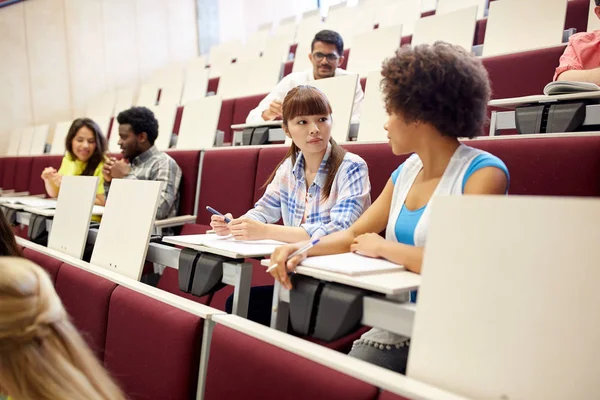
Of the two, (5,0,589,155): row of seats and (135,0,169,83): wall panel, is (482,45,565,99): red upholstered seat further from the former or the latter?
(135,0,169,83): wall panel

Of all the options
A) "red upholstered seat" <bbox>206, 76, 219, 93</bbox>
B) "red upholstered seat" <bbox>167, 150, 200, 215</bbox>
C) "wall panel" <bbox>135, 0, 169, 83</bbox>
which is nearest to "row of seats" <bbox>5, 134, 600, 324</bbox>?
"red upholstered seat" <bbox>167, 150, 200, 215</bbox>

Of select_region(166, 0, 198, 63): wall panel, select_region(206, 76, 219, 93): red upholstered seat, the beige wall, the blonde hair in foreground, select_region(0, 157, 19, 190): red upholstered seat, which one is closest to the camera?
the blonde hair in foreground

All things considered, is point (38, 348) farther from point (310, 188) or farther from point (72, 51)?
point (72, 51)

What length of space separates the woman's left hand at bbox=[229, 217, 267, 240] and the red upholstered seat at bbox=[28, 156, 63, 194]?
744 mm

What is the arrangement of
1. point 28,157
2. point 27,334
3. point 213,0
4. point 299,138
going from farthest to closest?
point 213,0 < point 28,157 < point 299,138 < point 27,334

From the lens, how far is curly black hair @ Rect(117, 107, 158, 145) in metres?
0.65

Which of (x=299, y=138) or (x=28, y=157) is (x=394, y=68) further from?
(x=28, y=157)

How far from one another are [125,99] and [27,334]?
1.37 m

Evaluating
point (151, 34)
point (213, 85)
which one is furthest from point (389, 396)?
point (151, 34)

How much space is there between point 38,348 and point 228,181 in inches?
16.3

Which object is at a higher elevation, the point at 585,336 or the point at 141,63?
the point at 141,63

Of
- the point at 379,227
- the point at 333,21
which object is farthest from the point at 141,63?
the point at 379,227

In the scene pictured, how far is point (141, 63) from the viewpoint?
1761mm

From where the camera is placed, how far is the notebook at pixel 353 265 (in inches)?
9.1
